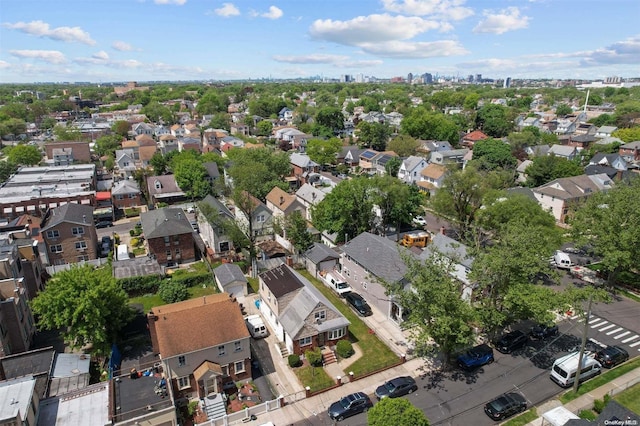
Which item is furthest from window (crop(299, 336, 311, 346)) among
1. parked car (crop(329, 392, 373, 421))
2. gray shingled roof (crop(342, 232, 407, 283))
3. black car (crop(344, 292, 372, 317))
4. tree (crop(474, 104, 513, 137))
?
tree (crop(474, 104, 513, 137))

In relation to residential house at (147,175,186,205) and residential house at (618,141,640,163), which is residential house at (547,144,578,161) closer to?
residential house at (618,141,640,163)

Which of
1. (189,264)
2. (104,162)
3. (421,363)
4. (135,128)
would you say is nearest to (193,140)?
(104,162)

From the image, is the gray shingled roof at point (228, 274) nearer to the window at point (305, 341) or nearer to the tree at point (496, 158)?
the window at point (305, 341)

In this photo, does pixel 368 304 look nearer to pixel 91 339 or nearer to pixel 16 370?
pixel 91 339

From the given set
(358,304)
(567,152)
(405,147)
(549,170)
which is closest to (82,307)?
(358,304)

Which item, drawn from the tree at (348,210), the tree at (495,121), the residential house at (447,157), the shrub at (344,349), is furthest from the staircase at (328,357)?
the tree at (495,121)

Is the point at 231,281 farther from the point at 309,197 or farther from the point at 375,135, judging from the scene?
the point at 375,135
